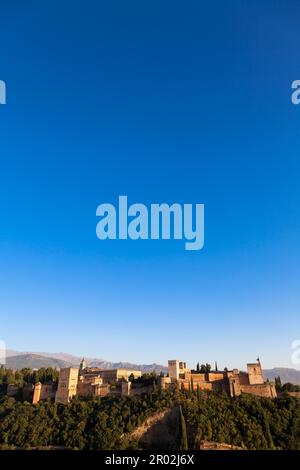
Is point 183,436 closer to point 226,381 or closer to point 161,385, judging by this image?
point 161,385

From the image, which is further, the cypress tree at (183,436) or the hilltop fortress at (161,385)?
the hilltop fortress at (161,385)

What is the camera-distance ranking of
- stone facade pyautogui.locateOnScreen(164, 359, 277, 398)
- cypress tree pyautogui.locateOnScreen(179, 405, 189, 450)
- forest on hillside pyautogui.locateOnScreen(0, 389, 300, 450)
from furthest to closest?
stone facade pyautogui.locateOnScreen(164, 359, 277, 398) < forest on hillside pyautogui.locateOnScreen(0, 389, 300, 450) < cypress tree pyautogui.locateOnScreen(179, 405, 189, 450)

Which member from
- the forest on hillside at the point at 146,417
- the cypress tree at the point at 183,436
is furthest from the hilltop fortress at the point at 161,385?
the cypress tree at the point at 183,436

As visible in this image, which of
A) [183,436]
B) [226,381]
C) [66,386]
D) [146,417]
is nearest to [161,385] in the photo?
[146,417]

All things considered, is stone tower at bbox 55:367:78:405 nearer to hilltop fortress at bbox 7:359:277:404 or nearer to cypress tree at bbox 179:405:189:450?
hilltop fortress at bbox 7:359:277:404

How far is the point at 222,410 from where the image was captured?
107ft

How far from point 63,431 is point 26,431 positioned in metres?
4.03

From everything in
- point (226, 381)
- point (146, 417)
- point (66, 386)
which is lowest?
point (146, 417)

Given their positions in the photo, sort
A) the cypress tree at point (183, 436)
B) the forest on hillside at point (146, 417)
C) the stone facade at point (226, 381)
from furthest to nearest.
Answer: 1. the stone facade at point (226, 381)
2. the forest on hillside at point (146, 417)
3. the cypress tree at point (183, 436)

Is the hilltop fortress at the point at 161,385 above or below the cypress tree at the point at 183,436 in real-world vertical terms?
above

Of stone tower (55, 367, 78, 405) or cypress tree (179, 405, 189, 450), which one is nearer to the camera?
cypress tree (179, 405, 189, 450)

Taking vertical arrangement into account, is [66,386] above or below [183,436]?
above

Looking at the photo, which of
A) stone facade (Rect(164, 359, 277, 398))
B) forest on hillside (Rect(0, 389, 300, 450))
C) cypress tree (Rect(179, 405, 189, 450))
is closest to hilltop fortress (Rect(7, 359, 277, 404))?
stone facade (Rect(164, 359, 277, 398))

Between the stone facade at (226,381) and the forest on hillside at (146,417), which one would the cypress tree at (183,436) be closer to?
the forest on hillside at (146,417)
